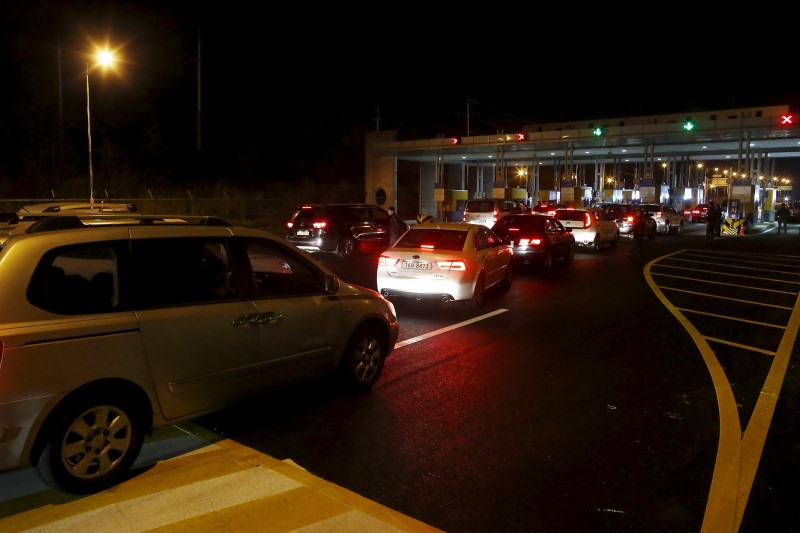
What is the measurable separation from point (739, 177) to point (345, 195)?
24.2 meters

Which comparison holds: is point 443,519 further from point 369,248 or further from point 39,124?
point 39,124

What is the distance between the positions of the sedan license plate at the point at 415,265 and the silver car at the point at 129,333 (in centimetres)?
522

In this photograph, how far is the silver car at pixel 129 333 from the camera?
4.23 m

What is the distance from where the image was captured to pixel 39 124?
127ft

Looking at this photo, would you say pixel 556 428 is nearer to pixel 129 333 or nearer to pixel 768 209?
pixel 129 333

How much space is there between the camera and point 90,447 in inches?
179

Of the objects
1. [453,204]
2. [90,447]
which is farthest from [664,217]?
[90,447]

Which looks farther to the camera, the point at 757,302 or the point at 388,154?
the point at 388,154

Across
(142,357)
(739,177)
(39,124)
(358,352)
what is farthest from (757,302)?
(39,124)

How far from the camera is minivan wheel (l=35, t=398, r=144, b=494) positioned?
4379 millimetres

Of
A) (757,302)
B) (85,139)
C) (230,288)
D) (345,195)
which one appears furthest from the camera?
(345,195)

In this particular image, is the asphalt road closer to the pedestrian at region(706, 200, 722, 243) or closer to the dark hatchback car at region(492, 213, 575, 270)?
the dark hatchback car at region(492, 213, 575, 270)

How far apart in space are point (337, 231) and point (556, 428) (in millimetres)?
16988

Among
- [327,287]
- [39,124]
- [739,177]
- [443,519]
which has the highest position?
[39,124]
